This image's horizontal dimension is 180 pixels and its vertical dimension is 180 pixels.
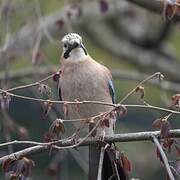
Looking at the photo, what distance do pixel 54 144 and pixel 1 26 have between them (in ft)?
10.0

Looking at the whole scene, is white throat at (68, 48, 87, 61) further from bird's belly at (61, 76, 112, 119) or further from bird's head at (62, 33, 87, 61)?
bird's belly at (61, 76, 112, 119)

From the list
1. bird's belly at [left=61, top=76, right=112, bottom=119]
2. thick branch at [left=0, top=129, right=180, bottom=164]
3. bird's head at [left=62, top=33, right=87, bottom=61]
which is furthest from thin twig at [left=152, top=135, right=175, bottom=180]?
bird's head at [left=62, top=33, right=87, bottom=61]

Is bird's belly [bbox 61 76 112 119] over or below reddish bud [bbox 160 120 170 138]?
over

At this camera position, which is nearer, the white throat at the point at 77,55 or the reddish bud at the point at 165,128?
the reddish bud at the point at 165,128

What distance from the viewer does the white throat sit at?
4.64 metres

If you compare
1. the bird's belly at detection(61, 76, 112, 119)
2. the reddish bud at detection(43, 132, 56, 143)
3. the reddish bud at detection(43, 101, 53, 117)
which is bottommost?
the reddish bud at detection(43, 132, 56, 143)

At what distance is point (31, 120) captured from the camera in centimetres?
762

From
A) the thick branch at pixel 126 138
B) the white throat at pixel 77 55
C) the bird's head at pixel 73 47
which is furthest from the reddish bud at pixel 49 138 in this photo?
the white throat at pixel 77 55

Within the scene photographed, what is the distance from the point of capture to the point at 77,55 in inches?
183

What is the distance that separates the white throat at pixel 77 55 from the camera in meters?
4.64

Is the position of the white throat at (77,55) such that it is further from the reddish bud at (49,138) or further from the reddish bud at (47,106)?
the reddish bud at (49,138)

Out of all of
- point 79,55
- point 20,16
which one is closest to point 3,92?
point 79,55

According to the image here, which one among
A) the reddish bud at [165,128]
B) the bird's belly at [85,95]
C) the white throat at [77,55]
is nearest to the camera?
the reddish bud at [165,128]

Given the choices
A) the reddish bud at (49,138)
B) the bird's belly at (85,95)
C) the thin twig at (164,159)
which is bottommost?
the thin twig at (164,159)
